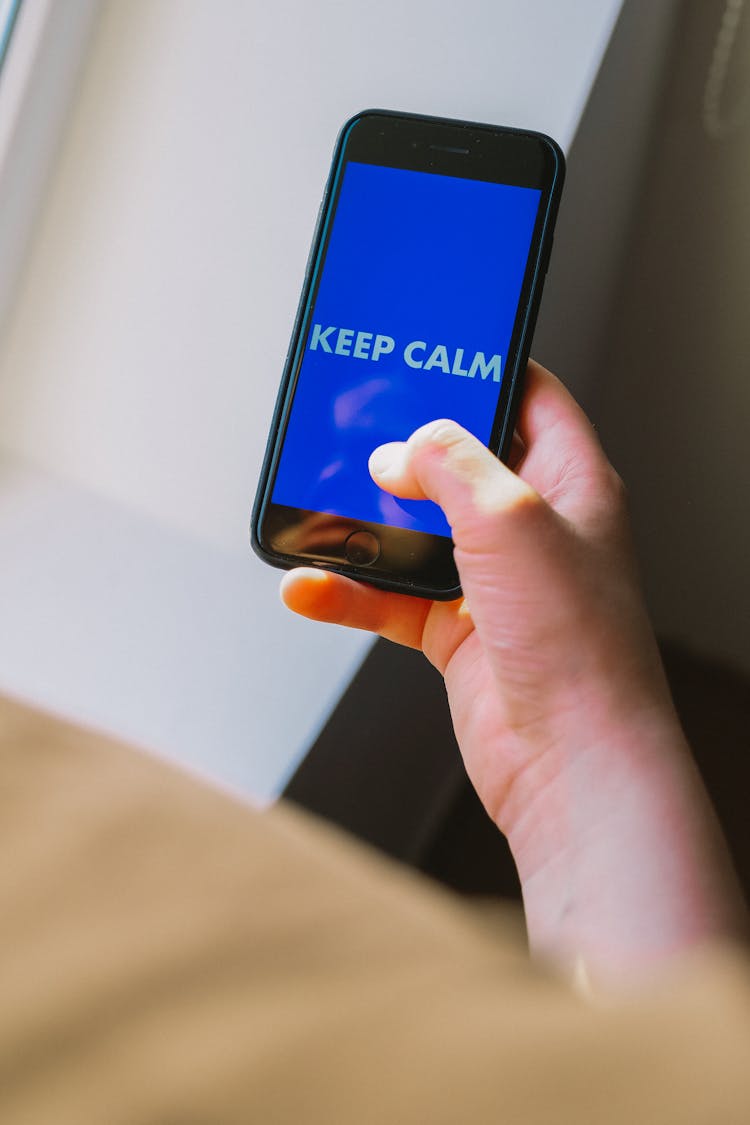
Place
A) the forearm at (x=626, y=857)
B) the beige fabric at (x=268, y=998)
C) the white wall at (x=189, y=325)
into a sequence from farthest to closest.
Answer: the white wall at (x=189, y=325) → the forearm at (x=626, y=857) → the beige fabric at (x=268, y=998)

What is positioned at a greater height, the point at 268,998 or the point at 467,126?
the point at 467,126

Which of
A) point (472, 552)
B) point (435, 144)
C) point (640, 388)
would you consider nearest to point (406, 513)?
point (472, 552)

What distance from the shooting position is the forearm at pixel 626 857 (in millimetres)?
319

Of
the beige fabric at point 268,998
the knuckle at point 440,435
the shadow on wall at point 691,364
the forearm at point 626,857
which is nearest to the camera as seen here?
the beige fabric at point 268,998

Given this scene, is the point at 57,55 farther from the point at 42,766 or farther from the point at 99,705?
the point at 42,766

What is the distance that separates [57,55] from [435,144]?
0.30 metres

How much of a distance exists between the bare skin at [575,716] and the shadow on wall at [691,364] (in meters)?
0.47

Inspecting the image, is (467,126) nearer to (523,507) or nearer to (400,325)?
(400,325)

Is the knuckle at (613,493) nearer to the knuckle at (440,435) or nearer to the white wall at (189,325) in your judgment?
the knuckle at (440,435)

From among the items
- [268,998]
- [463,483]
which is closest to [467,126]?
[463,483]

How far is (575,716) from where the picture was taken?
0.41m

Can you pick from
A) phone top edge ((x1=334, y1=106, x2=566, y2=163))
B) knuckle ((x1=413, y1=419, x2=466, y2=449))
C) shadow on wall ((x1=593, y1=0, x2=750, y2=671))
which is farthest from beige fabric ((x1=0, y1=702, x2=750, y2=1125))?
shadow on wall ((x1=593, y1=0, x2=750, y2=671))

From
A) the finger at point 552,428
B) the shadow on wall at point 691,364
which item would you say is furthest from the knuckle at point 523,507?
the shadow on wall at point 691,364

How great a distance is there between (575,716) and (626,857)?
3.0 inches
